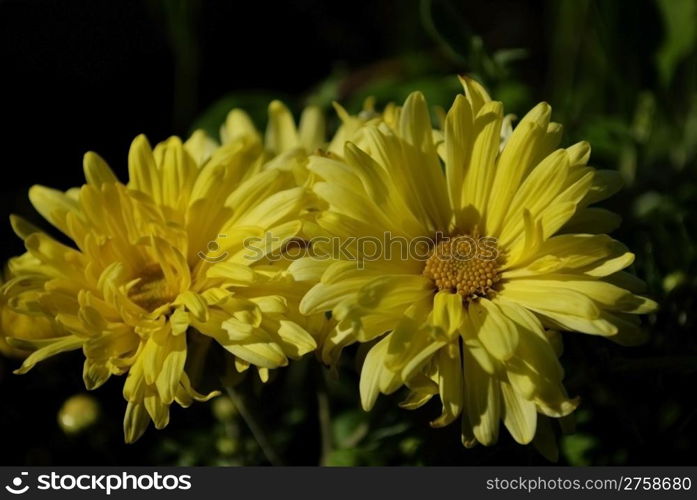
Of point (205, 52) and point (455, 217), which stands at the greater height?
point (205, 52)

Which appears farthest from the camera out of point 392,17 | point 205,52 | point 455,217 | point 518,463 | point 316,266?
point 392,17

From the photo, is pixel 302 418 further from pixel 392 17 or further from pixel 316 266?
pixel 392 17

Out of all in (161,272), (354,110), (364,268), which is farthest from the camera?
(354,110)

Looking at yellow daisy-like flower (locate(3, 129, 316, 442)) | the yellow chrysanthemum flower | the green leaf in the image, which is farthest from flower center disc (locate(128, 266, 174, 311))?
the green leaf

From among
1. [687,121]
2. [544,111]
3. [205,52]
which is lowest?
[544,111]

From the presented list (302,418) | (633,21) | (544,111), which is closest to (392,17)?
(633,21)

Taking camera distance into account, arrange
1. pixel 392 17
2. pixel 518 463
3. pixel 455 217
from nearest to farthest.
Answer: pixel 455 217 → pixel 518 463 → pixel 392 17
